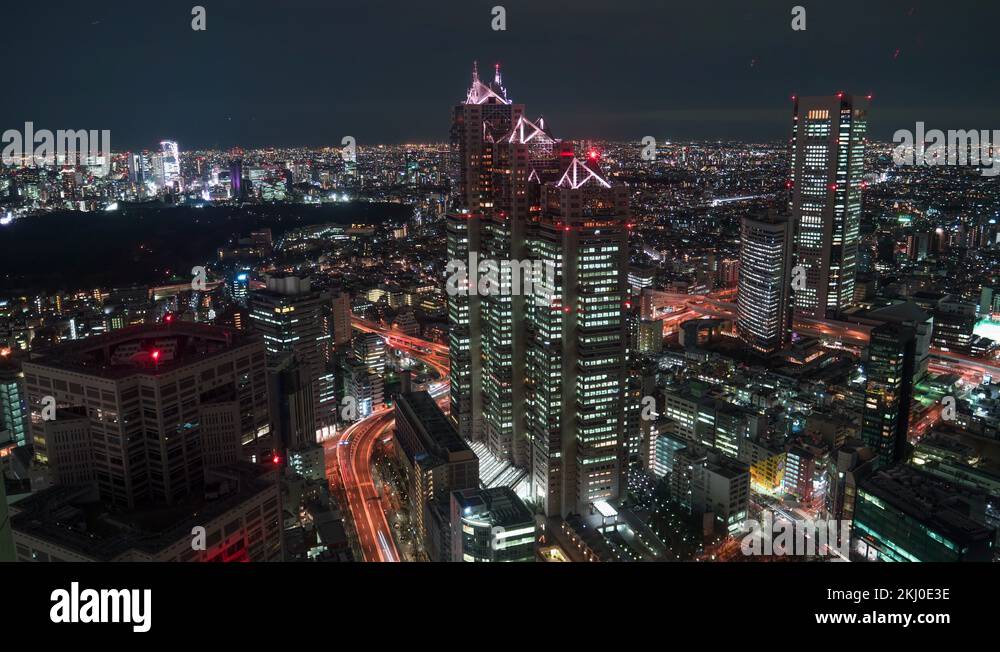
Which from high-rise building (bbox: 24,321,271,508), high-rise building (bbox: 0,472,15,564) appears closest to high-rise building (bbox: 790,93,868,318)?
high-rise building (bbox: 24,321,271,508)

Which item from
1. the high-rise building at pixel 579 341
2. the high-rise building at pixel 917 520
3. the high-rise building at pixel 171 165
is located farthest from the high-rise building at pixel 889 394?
the high-rise building at pixel 171 165

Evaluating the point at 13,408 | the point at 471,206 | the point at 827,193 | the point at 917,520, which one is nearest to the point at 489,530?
the point at 917,520

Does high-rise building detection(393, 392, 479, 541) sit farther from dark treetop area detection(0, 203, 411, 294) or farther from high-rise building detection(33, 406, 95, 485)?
dark treetop area detection(0, 203, 411, 294)

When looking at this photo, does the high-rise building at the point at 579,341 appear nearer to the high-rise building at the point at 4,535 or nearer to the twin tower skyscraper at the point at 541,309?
the twin tower skyscraper at the point at 541,309
